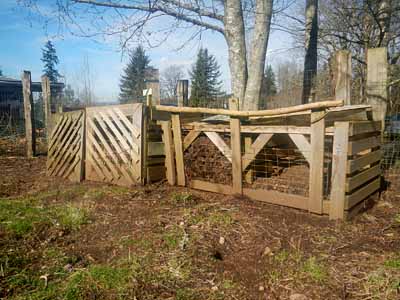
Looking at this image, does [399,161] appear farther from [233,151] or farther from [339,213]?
[233,151]

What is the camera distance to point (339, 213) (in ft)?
10.0

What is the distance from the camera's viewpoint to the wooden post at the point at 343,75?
397cm

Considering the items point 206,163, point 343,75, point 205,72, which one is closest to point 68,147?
point 206,163

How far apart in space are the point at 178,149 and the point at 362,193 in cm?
260

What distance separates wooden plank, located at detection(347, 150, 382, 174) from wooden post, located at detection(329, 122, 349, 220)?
0.09 meters

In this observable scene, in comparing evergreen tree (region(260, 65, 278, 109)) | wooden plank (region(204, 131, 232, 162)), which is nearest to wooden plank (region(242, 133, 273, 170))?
wooden plank (region(204, 131, 232, 162))

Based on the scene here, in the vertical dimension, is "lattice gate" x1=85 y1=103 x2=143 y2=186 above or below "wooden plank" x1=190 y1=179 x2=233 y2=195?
above

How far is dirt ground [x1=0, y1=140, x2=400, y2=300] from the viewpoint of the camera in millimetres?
2008

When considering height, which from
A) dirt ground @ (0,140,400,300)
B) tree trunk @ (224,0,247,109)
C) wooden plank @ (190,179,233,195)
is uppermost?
tree trunk @ (224,0,247,109)

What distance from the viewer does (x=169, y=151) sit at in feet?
14.7

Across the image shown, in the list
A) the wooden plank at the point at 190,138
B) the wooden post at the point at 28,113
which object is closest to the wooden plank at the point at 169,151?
the wooden plank at the point at 190,138

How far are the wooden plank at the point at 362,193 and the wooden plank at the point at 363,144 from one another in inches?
19.4

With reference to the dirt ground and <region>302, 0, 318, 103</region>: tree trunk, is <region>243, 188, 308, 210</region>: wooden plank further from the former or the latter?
<region>302, 0, 318, 103</region>: tree trunk

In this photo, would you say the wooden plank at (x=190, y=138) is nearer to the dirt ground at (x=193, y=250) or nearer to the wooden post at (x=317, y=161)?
the dirt ground at (x=193, y=250)
